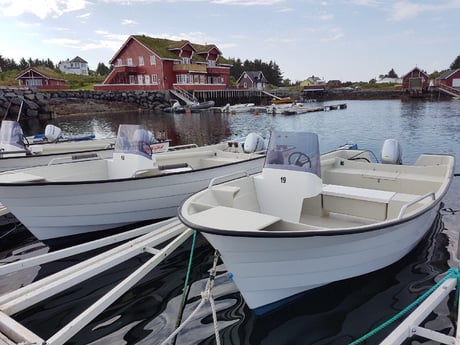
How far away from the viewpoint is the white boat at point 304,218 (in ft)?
12.1

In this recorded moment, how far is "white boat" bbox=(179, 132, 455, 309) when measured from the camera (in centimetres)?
369

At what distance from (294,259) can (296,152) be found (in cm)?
172

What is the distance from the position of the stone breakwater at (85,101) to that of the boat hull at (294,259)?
39909 millimetres

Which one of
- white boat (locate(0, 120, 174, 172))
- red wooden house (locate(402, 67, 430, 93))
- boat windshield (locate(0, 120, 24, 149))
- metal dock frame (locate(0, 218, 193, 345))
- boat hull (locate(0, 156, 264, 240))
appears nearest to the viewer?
metal dock frame (locate(0, 218, 193, 345))

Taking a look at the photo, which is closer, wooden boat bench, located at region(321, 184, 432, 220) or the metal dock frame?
the metal dock frame

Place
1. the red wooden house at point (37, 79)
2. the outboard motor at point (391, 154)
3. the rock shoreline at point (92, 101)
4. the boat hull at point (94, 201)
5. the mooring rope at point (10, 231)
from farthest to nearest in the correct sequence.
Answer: the red wooden house at point (37, 79), the rock shoreline at point (92, 101), the outboard motor at point (391, 154), the mooring rope at point (10, 231), the boat hull at point (94, 201)

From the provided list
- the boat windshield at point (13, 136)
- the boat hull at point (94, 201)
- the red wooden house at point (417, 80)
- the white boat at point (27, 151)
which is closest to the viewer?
the boat hull at point (94, 201)

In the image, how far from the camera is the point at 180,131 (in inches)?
1096

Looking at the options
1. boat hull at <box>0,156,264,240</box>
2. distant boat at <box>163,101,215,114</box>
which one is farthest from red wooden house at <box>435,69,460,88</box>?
boat hull at <box>0,156,264,240</box>

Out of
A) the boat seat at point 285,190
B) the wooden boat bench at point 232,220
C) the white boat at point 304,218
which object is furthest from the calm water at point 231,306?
the wooden boat bench at point 232,220

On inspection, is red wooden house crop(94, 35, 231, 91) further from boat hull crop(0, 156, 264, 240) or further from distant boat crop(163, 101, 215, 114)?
boat hull crop(0, 156, 264, 240)

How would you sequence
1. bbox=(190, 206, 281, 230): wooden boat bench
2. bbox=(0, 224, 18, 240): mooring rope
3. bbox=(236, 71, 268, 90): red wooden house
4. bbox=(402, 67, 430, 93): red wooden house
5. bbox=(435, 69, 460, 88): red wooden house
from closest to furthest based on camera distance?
bbox=(190, 206, 281, 230): wooden boat bench → bbox=(0, 224, 18, 240): mooring rope → bbox=(435, 69, 460, 88): red wooden house → bbox=(402, 67, 430, 93): red wooden house → bbox=(236, 71, 268, 90): red wooden house

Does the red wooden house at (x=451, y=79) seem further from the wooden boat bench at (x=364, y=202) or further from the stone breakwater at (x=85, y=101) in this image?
the wooden boat bench at (x=364, y=202)

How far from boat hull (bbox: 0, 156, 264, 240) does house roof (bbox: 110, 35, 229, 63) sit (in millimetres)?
43973
